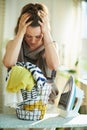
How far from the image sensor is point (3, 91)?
3.90 ft

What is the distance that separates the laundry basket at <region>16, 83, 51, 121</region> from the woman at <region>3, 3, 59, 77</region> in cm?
17

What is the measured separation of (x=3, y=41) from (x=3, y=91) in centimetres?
26

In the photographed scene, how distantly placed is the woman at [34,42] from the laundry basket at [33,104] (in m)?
0.17

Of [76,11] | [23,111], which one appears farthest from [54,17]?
[23,111]

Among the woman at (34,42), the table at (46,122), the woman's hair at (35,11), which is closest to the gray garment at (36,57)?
the woman at (34,42)

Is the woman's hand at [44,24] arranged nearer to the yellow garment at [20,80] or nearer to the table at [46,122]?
the yellow garment at [20,80]

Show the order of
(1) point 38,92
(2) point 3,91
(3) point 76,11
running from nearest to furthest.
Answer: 1. (1) point 38,92
2. (2) point 3,91
3. (3) point 76,11

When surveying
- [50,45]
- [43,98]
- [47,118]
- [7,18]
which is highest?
[7,18]

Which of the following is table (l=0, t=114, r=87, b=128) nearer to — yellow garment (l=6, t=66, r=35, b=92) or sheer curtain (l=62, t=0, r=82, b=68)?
yellow garment (l=6, t=66, r=35, b=92)

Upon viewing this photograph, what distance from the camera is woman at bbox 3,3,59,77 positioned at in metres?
1.19

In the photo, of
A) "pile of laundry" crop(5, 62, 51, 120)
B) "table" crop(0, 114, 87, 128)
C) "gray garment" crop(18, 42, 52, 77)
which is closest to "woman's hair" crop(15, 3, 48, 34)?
"gray garment" crop(18, 42, 52, 77)

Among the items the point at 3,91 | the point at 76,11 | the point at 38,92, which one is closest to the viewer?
the point at 38,92

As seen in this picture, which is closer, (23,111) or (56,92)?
(23,111)

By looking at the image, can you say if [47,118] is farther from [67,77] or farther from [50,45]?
[50,45]
